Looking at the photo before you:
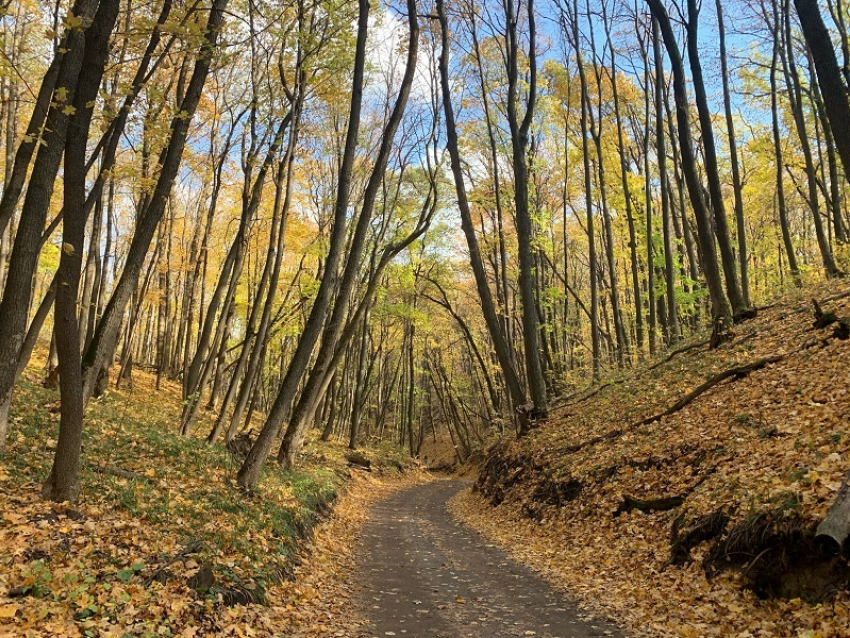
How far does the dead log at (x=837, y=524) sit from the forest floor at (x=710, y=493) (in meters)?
0.13

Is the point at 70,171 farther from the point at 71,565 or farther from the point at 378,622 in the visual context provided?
the point at 378,622

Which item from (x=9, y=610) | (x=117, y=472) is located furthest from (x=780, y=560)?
(x=117, y=472)

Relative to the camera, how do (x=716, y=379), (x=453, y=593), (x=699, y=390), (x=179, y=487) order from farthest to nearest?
(x=699, y=390) < (x=716, y=379) < (x=179, y=487) < (x=453, y=593)

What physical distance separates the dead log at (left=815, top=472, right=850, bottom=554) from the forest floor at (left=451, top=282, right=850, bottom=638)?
131 millimetres

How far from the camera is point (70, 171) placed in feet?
18.0

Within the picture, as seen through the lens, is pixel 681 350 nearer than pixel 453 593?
No

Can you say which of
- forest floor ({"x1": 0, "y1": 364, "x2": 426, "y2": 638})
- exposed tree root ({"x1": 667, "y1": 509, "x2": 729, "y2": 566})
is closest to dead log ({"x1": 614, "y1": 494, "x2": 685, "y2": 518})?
exposed tree root ({"x1": 667, "y1": 509, "x2": 729, "y2": 566})

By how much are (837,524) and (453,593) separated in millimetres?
4219

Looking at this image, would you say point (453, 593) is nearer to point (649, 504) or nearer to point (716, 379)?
point (649, 504)

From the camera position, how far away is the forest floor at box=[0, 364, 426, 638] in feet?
13.8

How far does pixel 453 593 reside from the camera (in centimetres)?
660

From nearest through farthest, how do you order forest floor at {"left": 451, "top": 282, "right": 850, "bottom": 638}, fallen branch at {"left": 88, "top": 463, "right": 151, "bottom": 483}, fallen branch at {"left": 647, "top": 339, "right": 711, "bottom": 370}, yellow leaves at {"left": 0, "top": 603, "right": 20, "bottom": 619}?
1. yellow leaves at {"left": 0, "top": 603, "right": 20, "bottom": 619}
2. forest floor at {"left": 451, "top": 282, "right": 850, "bottom": 638}
3. fallen branch at {"left": 88, "top": 463, "right": 151, "bottom": 483}
4. fallen branch at {"left": 647, "top": 339, "right": 711, "bottom": 370}

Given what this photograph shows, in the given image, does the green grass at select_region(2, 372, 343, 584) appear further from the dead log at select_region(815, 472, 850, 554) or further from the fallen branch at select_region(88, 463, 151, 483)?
the dead log at select_region(815, 472, 850, 554)

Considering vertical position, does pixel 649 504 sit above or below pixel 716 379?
below
